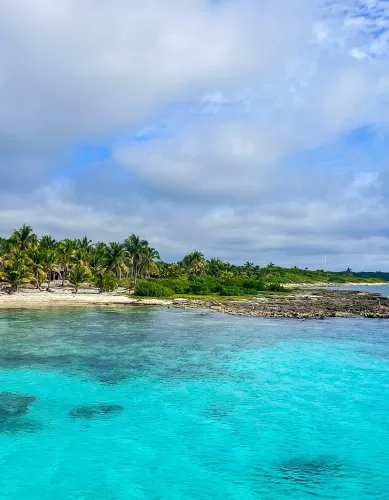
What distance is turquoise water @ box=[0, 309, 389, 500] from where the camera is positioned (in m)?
14.5

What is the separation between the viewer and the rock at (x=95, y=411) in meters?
20.4

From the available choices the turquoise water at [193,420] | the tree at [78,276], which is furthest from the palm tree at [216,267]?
the turquoise water at [193,420]

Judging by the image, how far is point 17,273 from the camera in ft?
244

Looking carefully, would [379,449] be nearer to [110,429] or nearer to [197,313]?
[110,429]

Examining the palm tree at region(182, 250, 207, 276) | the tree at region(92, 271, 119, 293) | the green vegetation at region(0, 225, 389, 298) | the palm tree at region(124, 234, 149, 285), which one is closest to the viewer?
the green vegetation at region(0, 225, 389, 298)

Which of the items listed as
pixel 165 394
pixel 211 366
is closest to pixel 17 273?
pixel 211 366

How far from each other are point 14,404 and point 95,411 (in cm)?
411

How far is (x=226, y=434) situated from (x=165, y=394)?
6.29 m

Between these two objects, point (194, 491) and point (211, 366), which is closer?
point (194, 491)

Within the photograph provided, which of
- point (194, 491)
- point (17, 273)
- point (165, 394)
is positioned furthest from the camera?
point (17, 273)

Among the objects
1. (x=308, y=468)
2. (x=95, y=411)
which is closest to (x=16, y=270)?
(x=95, y=411)

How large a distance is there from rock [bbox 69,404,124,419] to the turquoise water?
0.30 ft

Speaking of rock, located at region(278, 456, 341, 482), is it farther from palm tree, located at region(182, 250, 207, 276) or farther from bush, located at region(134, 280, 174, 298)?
palm tree, located at region(182, 250, 207, 276)

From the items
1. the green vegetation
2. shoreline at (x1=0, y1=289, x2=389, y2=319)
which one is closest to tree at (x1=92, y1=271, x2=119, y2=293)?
the green vegetation
